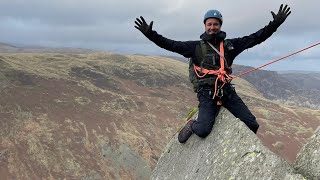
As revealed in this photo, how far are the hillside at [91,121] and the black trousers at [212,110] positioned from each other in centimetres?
4061

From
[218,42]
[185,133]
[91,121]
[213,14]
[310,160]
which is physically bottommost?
[91,121]

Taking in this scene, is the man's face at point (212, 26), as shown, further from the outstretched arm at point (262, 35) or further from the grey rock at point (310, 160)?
the grey rock at point (310, 160)

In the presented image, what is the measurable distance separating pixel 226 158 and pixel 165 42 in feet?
12.1

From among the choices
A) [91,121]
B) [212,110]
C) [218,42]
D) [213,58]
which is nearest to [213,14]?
[218,42]

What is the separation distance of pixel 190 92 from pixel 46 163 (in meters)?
57.4

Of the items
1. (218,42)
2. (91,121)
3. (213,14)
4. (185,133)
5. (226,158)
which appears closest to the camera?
(226,158)

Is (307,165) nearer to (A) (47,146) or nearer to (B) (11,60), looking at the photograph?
(A) (47,146)

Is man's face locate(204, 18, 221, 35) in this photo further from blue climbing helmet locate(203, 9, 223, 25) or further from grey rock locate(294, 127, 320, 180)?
grey rock locate(294, 127, 320, 180)

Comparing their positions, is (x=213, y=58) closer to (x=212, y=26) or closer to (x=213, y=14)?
(x=212, y=26)

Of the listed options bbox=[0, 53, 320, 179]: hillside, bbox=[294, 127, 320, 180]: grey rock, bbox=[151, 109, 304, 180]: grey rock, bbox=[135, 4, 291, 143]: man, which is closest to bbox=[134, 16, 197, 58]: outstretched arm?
bbox=[135, 4, 291, 143]: man

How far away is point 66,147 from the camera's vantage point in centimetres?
5972

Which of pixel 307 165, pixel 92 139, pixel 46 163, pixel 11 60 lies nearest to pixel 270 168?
pixel 307 165

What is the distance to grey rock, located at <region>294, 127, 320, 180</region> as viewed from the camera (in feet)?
28.9

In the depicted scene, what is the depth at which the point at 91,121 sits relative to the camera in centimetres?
6850
